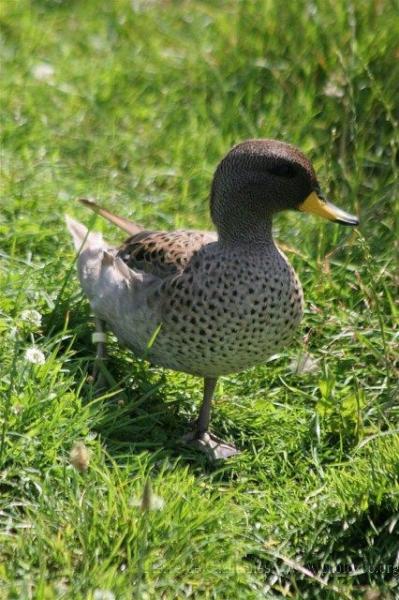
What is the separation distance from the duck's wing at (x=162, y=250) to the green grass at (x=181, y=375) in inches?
11.7

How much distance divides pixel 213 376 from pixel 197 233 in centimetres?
55

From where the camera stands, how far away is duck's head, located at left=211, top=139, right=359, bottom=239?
3.88 meters

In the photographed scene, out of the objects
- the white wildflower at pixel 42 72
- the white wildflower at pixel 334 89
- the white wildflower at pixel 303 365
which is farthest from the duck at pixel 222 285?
the white wildflower at pixel 42 72

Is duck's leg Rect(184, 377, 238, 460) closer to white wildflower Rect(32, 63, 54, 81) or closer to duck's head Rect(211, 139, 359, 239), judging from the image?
duck's head Rect(211, 139, 359, 239)

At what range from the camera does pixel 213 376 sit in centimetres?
396

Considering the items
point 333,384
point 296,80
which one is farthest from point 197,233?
point 296,80

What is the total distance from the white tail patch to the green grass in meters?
0.15

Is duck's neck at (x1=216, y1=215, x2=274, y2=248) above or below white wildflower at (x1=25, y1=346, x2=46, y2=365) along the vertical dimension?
above

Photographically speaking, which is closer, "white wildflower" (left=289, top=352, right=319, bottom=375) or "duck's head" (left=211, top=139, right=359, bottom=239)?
"duck's head" (left=211, top=139, right=359, bottom=239)

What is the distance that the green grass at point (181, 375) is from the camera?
337 centimetres

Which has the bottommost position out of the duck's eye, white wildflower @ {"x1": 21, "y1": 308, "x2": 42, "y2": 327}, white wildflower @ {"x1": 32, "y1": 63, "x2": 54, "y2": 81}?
white wildflower @ {"x1": 32, "y1": 63, "x2": 54, "y2": 81}

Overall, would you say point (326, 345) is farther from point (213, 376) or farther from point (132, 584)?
point (132, 584)

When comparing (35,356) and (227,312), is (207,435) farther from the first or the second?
(35,356)

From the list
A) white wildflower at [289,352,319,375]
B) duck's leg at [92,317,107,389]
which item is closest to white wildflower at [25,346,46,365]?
duck's leg at [92,317,107,389]
